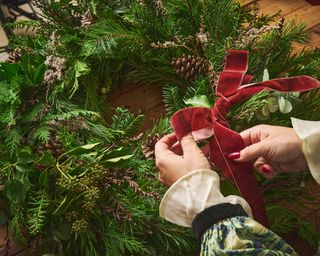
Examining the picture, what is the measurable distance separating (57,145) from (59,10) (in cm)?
34

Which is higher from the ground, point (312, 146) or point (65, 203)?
point (312, 146)

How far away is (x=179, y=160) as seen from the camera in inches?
25.4

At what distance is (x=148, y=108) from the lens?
0.92 m

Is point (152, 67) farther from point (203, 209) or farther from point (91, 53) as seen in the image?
point (203, 209)

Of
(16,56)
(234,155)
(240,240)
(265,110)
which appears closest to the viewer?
(240,240)

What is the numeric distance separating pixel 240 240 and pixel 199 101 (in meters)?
0.30

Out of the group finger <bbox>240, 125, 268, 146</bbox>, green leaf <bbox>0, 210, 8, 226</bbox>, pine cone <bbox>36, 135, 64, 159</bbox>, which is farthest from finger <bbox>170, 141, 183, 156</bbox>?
green leaf <bbox>0, 210, 8, 226</bbox>

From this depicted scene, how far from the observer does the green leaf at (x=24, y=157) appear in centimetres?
71

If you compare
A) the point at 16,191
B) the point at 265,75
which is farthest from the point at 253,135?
the point at 16,191

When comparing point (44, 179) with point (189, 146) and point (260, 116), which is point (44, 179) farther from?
point (260, 116)

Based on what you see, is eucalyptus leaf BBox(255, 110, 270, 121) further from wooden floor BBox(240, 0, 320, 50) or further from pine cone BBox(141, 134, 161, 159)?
wooden floor BBox(240, 0, 320, 50)

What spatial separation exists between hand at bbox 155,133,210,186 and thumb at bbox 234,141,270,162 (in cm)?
6

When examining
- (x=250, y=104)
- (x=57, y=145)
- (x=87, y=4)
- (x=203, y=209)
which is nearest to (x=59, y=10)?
(x=87, y=4)

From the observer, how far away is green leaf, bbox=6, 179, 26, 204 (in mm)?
711
